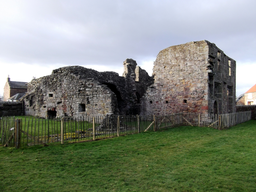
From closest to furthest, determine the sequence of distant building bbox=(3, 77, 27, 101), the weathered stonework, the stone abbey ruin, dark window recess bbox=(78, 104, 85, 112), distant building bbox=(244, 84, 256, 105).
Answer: the weathered stonework, the stone abbey ruin, dark window recess bbox=(78, 104, 85, 112), distant building bbox=(244, 84, 256, 105), distant building bbox=(3, 77, 27, 101)

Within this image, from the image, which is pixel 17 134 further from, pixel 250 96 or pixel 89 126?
pixel 250 96

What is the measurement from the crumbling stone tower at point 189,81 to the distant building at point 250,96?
31330 millimetres

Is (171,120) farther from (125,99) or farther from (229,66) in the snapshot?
(229,66)

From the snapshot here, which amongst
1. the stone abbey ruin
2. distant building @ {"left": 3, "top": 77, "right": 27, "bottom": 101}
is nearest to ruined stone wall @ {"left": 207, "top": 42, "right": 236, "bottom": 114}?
the stone abbey ruin

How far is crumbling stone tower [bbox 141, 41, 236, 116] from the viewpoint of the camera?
47.9 ft

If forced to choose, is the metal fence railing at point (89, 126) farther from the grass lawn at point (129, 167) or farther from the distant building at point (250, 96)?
the distant building at point (250, 96)

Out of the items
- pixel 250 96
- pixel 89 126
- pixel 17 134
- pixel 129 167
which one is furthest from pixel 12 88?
pixel 250 96

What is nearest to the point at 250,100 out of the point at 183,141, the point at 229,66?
the point at 229,66

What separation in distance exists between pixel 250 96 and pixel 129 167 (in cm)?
4866

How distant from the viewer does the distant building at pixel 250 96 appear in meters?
43.5

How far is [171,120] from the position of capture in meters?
13.0

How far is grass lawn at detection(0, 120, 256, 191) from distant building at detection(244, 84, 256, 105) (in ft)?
140

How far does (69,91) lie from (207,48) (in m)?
11.2

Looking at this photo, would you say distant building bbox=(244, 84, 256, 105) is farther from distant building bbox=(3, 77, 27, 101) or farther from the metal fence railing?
distant building bbox=(3, 77, 27, 101)
